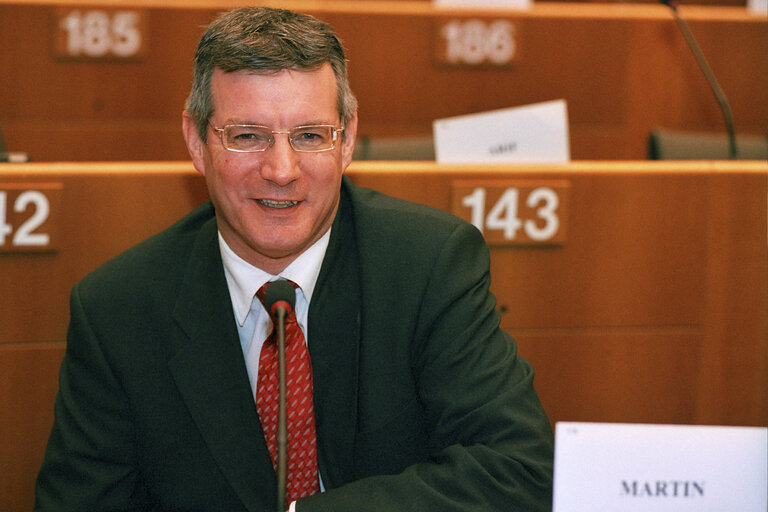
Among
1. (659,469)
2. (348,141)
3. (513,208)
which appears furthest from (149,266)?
(659,469)

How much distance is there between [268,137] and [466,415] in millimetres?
572

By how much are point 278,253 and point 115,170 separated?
0.56 metres

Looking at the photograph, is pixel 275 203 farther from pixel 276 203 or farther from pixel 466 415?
pixel 466 415

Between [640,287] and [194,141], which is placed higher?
[194,141]

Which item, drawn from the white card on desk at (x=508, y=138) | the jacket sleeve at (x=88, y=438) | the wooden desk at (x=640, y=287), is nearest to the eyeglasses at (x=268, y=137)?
the jacket sleeve at (x=88, y=438)

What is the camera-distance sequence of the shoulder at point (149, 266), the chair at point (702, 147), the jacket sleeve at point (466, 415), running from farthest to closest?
the chair at point (702, 147) → the shoulder at point (149, 266) → the jacket sleeve at point (466, 415)

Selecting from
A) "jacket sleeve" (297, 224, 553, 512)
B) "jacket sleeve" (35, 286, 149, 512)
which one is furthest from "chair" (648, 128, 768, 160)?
"jacket sleeve" (35, 286, 149, 512)

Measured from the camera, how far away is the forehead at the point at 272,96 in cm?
149

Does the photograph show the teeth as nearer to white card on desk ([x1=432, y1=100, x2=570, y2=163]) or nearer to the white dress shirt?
the white dress shirt

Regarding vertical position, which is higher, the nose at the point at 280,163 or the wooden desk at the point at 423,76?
the wooden desk at the point at 423,76

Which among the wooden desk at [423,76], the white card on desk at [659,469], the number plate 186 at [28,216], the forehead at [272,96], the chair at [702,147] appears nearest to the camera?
the white card on desk at [659,469]

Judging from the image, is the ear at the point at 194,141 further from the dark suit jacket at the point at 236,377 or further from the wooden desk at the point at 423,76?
the wooden desk at the point at 423,76

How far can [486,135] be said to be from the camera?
2195 millimetres

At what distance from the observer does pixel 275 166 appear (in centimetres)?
150
